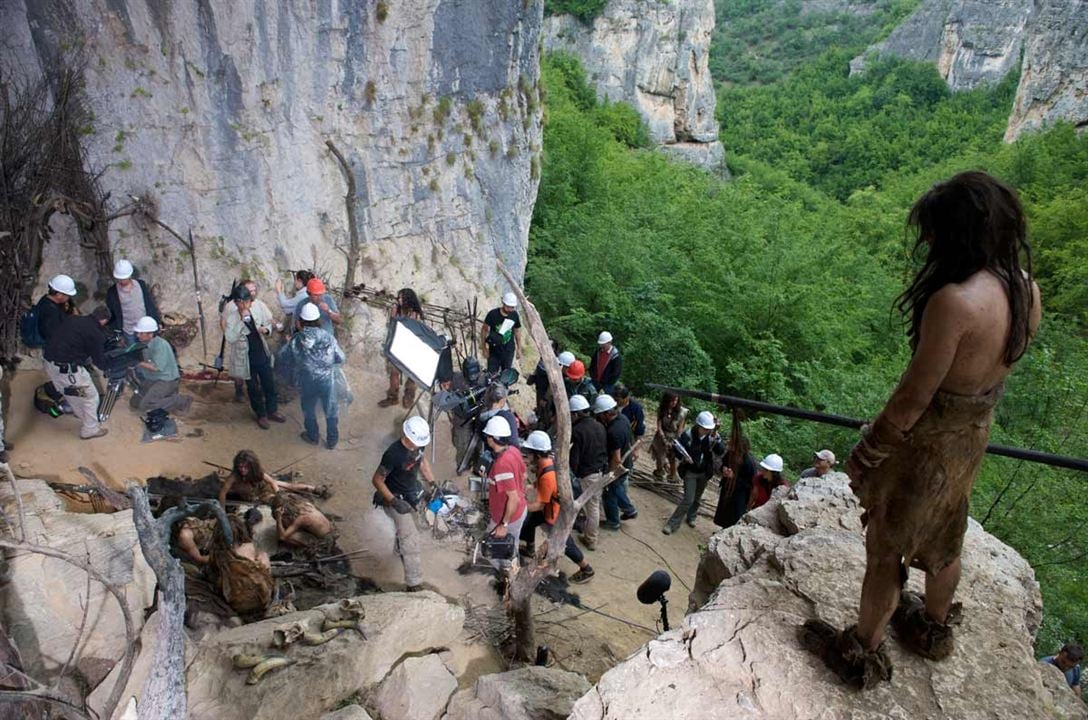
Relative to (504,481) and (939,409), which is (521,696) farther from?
(939,409)

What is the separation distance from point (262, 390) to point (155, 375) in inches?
46.5

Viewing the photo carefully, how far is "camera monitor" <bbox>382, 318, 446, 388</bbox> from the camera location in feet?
22.6

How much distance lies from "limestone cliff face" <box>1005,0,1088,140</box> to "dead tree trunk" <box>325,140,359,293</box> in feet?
109

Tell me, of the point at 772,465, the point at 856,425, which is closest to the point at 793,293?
the point at 772,465

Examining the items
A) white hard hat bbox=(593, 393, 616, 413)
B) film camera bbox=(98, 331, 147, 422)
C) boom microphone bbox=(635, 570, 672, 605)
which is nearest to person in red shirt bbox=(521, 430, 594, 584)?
white hard hat bbox=(593, 393, 616, 413)

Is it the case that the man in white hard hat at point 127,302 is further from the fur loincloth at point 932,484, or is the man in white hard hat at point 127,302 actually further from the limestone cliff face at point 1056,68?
the limestone cliff face at point 1056,68

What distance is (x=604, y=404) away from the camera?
7.86 metres

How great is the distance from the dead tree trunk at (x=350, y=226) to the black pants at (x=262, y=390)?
2.98 metres

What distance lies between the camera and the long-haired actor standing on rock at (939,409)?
2.64 meters

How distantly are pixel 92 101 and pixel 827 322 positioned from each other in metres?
14.7

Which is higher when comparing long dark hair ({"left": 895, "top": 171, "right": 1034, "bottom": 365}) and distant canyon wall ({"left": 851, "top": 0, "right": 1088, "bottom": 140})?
distant canyon wall ({"left": 851, "top": 0, "right": 1088, "bottom": 140})

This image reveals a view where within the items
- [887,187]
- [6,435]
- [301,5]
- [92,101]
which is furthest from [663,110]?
[6,435]

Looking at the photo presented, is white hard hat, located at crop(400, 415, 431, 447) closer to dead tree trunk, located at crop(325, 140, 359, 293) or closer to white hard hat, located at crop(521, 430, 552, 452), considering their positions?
white hard hat, located at crop(521, 430, 552, 452)

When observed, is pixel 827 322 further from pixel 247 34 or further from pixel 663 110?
pixel 663 110
